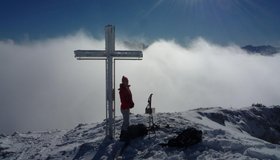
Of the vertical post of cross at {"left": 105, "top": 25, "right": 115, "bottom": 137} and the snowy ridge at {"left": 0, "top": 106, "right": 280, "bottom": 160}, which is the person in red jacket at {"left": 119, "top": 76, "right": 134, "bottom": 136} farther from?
the snowy ridge at {"left": 0, "top": 106, "right": 280, "bottom": 160}

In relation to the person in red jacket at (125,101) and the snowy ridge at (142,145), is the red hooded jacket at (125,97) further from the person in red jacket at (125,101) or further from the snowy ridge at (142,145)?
the snowy ridge at (142,145)

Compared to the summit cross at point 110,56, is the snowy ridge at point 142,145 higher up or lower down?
lower down

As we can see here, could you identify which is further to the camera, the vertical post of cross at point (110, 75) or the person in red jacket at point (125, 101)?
the person in red jacket at point (125, 101)

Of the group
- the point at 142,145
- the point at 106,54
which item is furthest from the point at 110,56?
the point at 142,145

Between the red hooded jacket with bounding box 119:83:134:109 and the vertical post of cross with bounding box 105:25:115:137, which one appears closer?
the vertical post of cross with bounding box 105:25:115:137

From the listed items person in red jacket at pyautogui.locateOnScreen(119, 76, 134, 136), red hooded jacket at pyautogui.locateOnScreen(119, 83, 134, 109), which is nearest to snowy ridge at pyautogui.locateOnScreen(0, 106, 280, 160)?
person in red jacket at pyautogui.locateOnScreen(119, 76, 134, 136)

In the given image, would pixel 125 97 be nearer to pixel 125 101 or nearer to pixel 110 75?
pixel 125 101

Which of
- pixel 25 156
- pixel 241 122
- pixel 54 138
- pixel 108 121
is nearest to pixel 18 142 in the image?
pixel 54 138

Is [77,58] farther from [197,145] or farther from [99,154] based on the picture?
[197,145]

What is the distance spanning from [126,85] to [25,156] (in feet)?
19.3

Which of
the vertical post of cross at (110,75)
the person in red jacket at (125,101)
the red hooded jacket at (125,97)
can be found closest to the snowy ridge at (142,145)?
the vertical post of cross at (110,75)

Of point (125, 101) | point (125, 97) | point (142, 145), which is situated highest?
point (125, 97)

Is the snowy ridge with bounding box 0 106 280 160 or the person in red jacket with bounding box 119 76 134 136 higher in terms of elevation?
the person in red jacket with bounding box 119 76 134 136

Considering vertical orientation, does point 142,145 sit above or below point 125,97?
below
